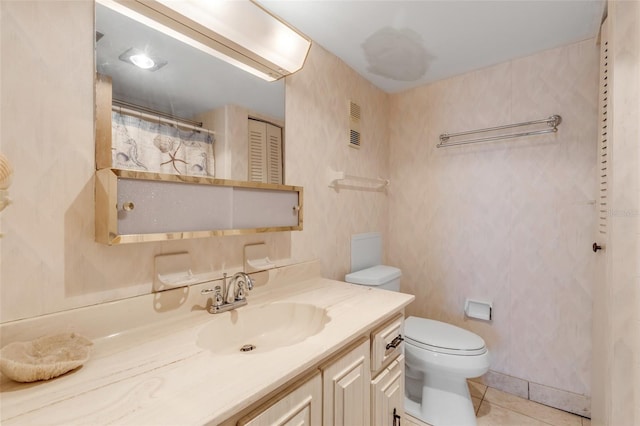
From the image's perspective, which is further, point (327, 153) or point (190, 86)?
point (327, 153)

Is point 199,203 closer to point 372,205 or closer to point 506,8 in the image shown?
point 372,205

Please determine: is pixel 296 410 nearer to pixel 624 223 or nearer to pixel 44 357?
pixel 44 357

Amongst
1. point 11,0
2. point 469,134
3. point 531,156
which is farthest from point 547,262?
point 11,0

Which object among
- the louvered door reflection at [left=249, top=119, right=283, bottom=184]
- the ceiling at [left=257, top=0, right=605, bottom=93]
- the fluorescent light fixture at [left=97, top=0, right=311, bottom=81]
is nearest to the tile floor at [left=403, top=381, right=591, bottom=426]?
the louvered door reflection at [left=249, top=119, right=283, bottom=184]

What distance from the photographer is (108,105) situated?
90cm

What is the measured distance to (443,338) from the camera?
165 centimetres

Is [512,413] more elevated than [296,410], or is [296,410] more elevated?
[296,410]

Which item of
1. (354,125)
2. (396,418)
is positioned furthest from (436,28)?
(396,418)

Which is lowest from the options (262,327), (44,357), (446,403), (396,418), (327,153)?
(446,403)

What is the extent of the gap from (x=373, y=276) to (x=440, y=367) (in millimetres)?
599

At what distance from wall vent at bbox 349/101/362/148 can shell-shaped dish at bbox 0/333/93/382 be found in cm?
168

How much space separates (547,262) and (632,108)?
1.07 m

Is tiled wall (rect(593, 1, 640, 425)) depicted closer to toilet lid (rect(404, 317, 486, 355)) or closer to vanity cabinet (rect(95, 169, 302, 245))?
toilet lid (rect(404, 317, 486, 355))

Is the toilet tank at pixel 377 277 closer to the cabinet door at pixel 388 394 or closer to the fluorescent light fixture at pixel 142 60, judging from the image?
the cabinet door at pixel 388 394
